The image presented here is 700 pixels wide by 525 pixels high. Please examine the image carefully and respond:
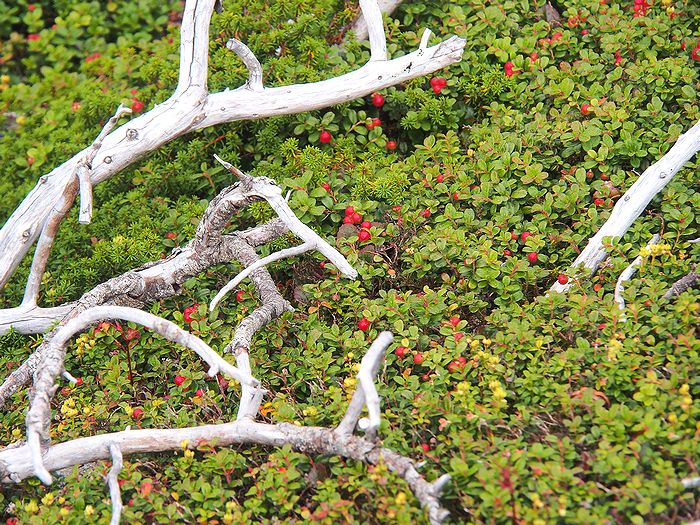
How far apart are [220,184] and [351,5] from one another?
1.87 m

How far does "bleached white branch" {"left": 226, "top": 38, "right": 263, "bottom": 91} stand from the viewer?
496cm

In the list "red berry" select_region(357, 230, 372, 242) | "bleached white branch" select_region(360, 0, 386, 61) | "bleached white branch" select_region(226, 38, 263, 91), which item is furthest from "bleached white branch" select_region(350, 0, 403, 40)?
"red berry" select_region(357, 230, 372, 242)

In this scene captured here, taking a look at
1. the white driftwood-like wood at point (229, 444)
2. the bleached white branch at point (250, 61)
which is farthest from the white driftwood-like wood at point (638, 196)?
the bleached white branch at point (250, 61)

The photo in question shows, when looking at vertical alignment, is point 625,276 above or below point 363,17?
below

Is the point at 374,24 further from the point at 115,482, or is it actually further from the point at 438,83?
the point at 115,482

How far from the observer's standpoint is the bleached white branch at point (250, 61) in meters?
4.96

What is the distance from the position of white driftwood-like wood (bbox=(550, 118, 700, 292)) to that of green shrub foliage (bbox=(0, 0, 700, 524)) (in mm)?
91

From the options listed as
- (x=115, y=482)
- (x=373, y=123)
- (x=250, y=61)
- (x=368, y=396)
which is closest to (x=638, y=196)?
(x=373, y=123)

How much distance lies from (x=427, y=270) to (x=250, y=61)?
182 cm

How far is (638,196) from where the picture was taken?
15.3ft

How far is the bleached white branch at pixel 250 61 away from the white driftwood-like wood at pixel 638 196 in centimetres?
240

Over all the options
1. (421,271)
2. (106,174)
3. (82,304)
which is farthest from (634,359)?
(106,174)

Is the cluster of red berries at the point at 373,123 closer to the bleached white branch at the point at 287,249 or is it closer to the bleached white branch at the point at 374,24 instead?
the bleached white branch at the point at 374,24

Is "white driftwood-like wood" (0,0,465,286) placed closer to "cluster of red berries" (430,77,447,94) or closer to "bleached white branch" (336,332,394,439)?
"cluster of red berries" (430,77,447,94)
